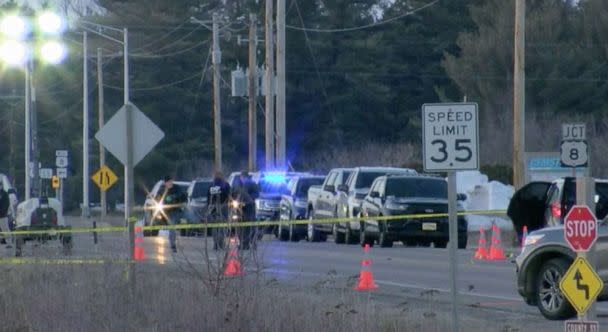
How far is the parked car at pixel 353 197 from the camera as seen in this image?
36.0 m

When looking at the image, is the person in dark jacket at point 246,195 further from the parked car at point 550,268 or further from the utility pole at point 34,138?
the utility pole at point 34,138

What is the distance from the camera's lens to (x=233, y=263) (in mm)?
16047

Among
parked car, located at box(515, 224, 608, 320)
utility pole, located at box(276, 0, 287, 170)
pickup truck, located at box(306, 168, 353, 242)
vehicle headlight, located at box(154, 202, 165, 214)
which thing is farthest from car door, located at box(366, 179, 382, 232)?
parked car, located at box(515, 224, 608, 320)

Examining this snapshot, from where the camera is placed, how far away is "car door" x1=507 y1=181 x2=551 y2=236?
21.4 meters

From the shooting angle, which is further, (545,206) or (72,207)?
(72,207)

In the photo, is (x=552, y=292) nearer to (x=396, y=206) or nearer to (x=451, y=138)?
(x=451, y=138)

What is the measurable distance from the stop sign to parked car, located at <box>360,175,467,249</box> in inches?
774

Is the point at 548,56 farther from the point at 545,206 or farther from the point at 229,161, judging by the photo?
the point at 545,206

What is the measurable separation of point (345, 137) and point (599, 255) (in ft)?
176

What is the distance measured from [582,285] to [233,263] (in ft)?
14.5

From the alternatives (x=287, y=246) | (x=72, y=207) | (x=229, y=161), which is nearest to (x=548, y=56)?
(x=229, y=161)

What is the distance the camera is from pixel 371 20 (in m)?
69.8

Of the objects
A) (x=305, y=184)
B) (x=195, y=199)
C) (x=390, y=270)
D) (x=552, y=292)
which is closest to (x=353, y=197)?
(x=305, y=184)

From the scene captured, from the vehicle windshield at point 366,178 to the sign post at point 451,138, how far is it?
74.6 feet
